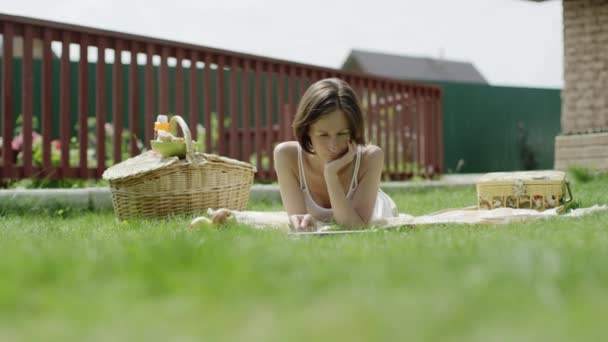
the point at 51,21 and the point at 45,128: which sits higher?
the point at 51,21

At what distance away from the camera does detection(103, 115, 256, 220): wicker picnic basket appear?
4145mm

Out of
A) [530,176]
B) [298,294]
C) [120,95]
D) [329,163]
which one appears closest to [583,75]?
[530,176]

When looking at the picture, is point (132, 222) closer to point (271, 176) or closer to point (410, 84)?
point (271, 176)

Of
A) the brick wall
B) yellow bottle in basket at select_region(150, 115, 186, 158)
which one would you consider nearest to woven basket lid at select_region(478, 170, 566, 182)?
yellow bottle in basket at select_region(150, 115, 186, 158)

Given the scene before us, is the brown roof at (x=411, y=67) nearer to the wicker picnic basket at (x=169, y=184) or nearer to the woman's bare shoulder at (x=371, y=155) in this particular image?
the wicker picnic basket at (x=169, y=184)

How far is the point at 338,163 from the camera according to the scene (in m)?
3.53

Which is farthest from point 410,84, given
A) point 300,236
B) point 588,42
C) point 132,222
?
point 300,236

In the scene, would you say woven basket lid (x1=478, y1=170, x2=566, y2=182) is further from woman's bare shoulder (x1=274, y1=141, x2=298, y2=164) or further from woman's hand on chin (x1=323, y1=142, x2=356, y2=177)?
woman's bare shoulder (x1=274, y1=141, x2=298, y2=164)

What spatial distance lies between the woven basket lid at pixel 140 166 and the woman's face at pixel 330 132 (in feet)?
3.87

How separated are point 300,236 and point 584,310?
1.70 meters

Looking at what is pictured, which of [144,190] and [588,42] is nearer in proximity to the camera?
[144,190]

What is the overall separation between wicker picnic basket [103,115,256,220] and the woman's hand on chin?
1068 millimetres

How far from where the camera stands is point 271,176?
7363 mm

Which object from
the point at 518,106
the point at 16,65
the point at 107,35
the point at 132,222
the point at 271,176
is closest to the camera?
the point at 132,222
